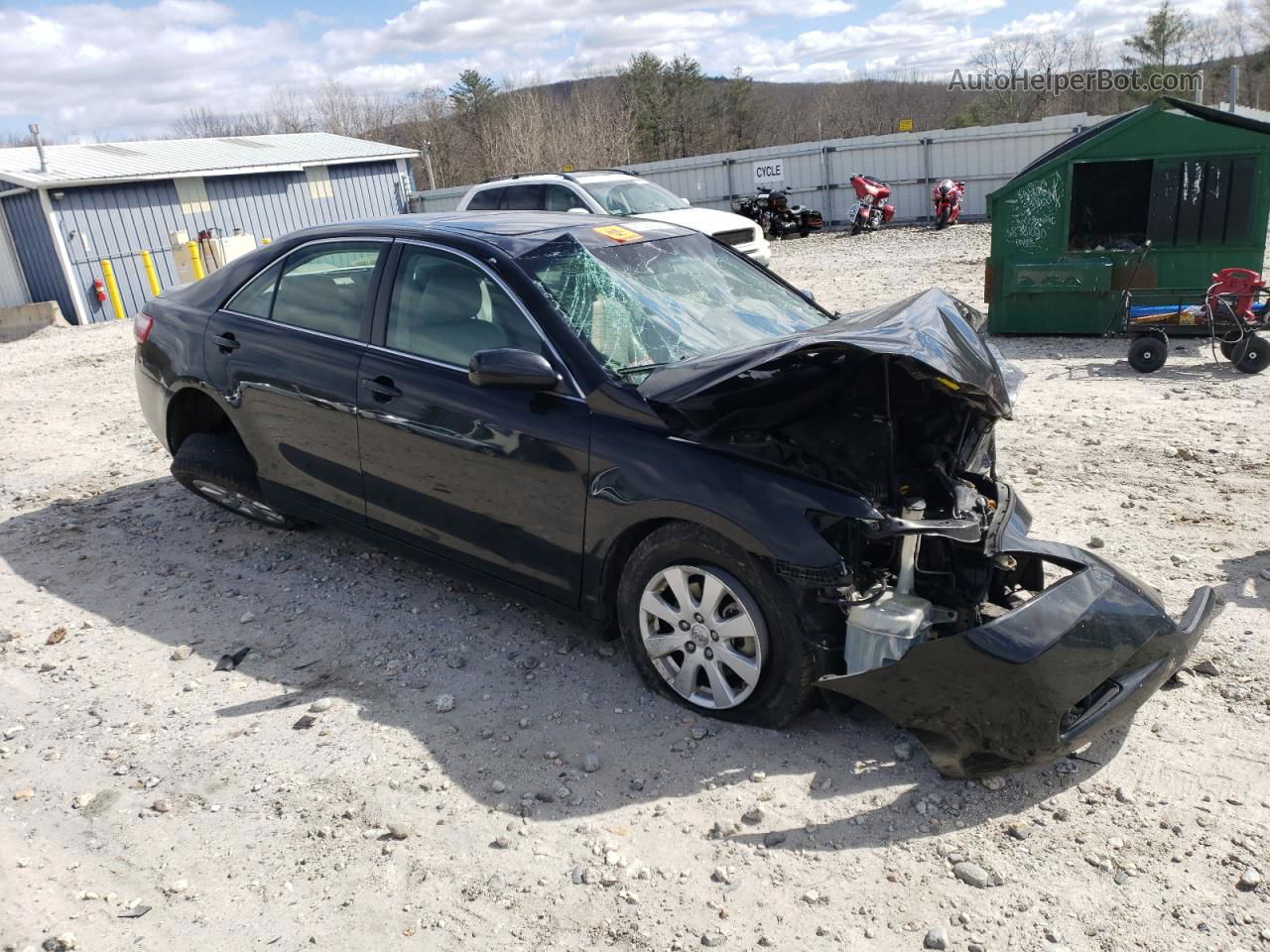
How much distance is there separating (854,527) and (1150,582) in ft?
6.81

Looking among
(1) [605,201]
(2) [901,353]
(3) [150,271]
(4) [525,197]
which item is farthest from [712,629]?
(3) [150,271]

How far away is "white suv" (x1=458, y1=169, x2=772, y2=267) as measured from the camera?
13.3m

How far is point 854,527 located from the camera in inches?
123

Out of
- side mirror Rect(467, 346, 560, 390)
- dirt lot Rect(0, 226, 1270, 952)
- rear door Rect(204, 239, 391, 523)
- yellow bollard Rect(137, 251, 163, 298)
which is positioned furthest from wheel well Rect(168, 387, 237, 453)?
yellow bollard Rect(137, 251, 163, 298)

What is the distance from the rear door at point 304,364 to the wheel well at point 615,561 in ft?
4.63

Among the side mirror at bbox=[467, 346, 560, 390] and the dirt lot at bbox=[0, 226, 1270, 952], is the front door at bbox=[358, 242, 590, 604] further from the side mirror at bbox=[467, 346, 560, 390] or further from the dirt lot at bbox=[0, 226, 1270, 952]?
the dirt lot at bbox=[0, 226, 1270, 952]

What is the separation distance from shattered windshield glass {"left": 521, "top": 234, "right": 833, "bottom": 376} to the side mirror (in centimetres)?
24

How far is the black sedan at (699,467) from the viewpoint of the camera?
306 cm

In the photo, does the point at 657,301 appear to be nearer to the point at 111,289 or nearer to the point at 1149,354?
the point at 1149,354

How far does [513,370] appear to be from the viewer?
11.7ft

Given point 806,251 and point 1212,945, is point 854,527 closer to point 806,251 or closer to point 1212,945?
point 1212,945

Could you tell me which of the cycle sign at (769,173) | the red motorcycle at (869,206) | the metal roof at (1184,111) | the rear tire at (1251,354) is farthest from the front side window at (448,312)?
the cycle sign at (769,173)

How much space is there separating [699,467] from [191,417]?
11.3 ft

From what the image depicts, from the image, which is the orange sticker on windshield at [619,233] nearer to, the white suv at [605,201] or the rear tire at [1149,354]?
the rear tire at [1149,354]
